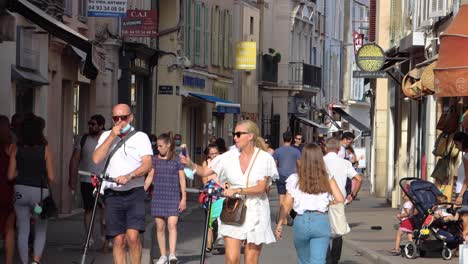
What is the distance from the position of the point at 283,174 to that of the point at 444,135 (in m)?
3.14

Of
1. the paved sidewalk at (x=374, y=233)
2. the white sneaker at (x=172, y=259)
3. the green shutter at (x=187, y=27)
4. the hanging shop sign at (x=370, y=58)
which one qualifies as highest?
the green shutter at (x=187, y=27)

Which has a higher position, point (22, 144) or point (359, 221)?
point (22, 144)

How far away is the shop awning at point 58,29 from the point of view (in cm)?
1853

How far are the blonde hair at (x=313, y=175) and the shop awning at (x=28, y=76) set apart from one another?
9492 millimetres

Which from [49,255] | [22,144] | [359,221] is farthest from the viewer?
[359,221]

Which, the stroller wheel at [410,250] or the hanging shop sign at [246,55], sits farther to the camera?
the hanging shop sign at [246,55]

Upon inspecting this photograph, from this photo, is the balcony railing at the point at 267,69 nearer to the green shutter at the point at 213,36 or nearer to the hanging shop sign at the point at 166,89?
the green shutter at the point at 213,36

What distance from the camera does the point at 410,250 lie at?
1986cm

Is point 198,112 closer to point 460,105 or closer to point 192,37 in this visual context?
point 192,37

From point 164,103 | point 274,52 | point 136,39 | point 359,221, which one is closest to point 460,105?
point 359,221

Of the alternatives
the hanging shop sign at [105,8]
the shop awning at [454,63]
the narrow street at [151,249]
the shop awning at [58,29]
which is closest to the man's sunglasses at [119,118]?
the narrow street at [151,249]

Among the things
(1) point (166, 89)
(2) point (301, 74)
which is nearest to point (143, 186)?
(1) point (166, 89)

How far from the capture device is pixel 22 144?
15.0m

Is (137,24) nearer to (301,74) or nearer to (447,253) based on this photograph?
(447,253)
